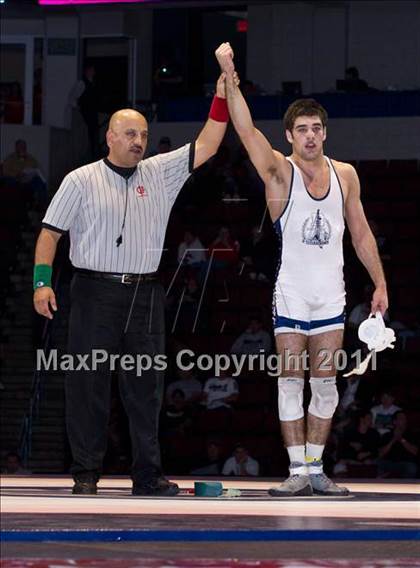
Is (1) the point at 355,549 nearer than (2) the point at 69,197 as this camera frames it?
Yes

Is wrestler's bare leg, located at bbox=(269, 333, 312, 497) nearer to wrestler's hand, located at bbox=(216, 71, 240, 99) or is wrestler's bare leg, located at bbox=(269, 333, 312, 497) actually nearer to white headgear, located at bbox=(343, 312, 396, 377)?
white headgear, located at bbox=(343, 312, 396, 377)

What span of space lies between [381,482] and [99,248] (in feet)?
7.44

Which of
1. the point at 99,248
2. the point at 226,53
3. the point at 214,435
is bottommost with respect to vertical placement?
the point at 214,435

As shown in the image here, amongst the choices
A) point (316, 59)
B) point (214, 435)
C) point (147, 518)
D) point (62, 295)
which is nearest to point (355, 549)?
point (147, 518)

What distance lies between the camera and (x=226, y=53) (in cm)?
610

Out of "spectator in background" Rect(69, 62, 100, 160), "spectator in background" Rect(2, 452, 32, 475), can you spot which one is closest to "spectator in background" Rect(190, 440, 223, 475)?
"spectator in background" Rect(2, 452, 32, 475)

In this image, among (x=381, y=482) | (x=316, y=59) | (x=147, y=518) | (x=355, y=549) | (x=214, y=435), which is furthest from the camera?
(x=316, y=59)

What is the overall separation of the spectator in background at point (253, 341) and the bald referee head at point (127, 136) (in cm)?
629

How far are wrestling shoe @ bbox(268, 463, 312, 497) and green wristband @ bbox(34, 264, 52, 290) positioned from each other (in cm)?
120

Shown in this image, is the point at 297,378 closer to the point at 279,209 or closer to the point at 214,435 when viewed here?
the point at 279,209

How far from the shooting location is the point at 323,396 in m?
6.26

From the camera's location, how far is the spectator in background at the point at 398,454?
11.2 metres

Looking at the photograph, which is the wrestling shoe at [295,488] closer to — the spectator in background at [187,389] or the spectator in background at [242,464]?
the spectator in background at [242,464]

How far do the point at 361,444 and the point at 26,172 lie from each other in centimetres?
677
